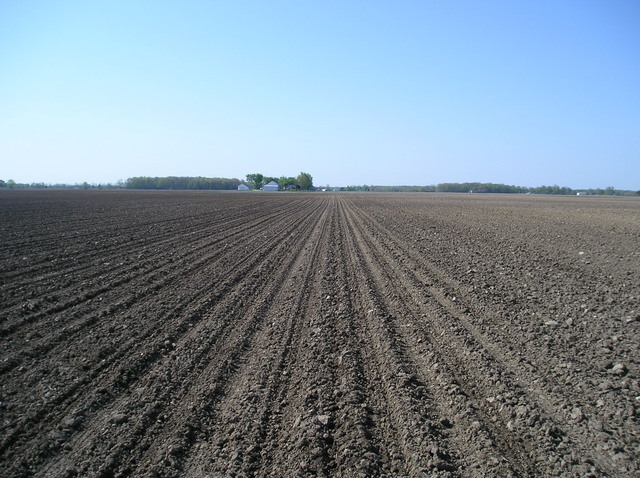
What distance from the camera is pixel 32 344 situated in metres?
5.16

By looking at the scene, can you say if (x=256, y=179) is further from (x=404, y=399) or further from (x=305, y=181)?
(x=404, y=399)

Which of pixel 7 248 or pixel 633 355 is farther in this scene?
pixel 7 248

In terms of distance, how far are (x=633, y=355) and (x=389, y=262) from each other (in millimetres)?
6196

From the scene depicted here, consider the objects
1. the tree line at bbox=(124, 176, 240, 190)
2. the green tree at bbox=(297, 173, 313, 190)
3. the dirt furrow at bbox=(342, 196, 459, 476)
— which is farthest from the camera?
the green tree at bbox=(297, 173, 313, 190)

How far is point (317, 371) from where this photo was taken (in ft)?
14.9

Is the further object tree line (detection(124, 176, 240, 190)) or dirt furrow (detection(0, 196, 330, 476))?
tree line (detection(124, 176, 240, 190))

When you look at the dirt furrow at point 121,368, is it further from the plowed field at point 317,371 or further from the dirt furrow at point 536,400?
the dirt furrow at point 536,400

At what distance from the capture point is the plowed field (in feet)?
10.4

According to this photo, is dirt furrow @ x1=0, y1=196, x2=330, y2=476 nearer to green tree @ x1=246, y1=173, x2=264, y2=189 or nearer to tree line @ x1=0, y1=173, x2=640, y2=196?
tree line @ x1=0, y1=173, x2=640, y2=196

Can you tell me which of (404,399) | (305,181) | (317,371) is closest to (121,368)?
(317,371)

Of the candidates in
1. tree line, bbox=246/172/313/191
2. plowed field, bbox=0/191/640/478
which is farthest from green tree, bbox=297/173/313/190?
plowed field, bbox=0/191/640/478

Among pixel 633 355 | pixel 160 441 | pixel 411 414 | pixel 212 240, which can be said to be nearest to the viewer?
pixel 160 441

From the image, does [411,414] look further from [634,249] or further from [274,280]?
[634,249]

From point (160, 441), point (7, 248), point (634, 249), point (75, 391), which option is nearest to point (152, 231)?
point (7, 248)
